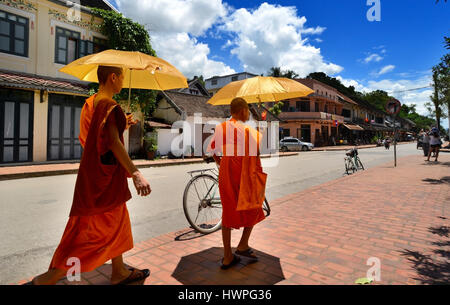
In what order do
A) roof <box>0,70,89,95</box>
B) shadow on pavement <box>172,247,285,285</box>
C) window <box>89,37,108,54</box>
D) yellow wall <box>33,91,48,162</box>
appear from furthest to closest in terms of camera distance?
window <box>89,37,108,54</box> → yellow wall <box>33,91,48,162</box> → roof <box>0,70,89,95</box> → shadow on pavement <box>172,247,285,285</box>

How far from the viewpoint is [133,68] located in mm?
2969

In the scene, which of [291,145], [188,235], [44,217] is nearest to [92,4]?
[44,217]

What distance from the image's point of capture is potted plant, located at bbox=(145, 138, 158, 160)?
17.6 metres

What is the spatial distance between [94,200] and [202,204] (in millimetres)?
1993

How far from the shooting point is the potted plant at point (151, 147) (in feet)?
57.9

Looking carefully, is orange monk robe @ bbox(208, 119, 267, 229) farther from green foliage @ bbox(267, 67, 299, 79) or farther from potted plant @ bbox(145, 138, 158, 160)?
green foliage @ bbox(267, 67, 299, 79)

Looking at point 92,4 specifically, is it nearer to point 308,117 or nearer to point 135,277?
point 135,277

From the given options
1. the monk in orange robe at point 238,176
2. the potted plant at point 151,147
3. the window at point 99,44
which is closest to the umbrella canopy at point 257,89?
the monk in orange robe at point 238,176

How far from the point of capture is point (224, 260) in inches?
114

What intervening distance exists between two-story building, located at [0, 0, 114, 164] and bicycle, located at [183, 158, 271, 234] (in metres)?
11.9

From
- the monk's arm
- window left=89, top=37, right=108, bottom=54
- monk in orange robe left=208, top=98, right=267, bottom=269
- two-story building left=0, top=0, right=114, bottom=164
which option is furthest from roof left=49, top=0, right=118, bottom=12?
the monk's arm
